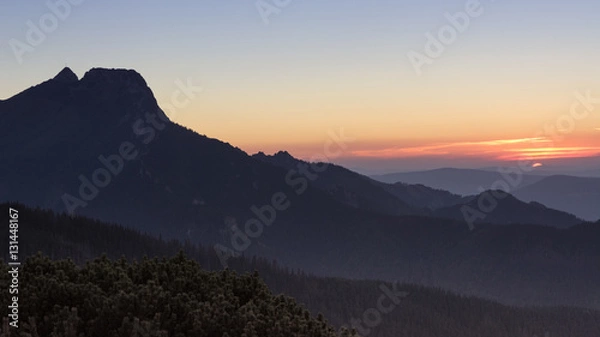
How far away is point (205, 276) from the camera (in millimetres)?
21922

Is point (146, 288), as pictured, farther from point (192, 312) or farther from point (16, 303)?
point (16, 303)

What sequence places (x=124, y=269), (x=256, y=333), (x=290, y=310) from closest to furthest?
(x=256, y=333) < (x=290, y=310) < (x=124, y=269)

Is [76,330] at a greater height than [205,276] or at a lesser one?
lesser

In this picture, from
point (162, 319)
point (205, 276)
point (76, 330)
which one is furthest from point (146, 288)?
point (205, 276)

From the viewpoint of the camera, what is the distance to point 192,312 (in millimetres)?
17656

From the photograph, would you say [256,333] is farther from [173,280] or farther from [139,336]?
[173,280]

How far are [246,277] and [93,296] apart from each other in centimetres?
574

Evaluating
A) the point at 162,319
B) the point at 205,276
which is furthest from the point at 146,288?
the point at 205,276

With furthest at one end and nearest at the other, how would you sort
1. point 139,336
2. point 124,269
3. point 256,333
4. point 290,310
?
point 124,269
point 290,310
point 256,333
point 139,336

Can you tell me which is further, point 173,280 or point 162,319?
point 173,280

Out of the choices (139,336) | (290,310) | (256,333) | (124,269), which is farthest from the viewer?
(124,269)

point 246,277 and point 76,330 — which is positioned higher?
point 246,277

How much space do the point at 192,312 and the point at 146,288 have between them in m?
1.48

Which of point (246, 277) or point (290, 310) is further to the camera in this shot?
point (246, 277)
